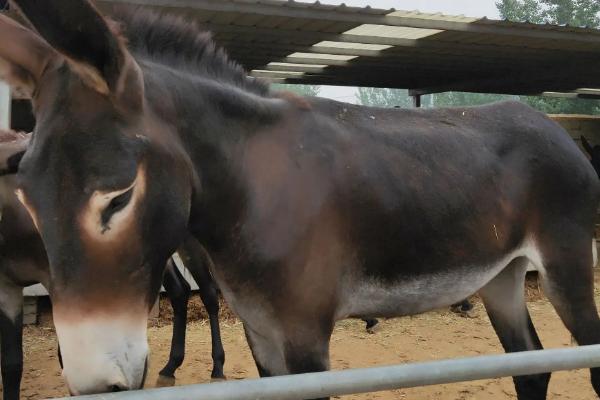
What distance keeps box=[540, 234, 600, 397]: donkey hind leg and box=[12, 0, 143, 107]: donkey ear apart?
1.87 metres

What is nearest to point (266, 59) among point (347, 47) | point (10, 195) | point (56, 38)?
point (347, 47)

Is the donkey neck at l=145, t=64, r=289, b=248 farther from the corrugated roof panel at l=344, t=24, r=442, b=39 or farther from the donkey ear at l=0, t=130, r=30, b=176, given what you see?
the corrugated roof panel at l=344, t=24, r=442, b=39

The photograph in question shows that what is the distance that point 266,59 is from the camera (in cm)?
737

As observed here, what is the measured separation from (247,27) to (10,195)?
314 centimetres

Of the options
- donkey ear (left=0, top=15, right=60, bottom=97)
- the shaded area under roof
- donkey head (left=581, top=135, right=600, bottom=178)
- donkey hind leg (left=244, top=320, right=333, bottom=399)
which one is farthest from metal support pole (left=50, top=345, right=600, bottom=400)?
donkey head (left=581, top=135, right=600, bottom=178)

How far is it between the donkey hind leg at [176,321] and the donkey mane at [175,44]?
2.72 meters

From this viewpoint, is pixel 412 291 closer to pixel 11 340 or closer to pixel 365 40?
pixel 11 340

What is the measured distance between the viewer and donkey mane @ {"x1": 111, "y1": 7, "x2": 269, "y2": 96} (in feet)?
5.56

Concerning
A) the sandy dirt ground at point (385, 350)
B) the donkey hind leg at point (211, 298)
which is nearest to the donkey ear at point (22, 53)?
the donkey hind leg at point (211, 298)

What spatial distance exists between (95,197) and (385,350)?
14.2 feet

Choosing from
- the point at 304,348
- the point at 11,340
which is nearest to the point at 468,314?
the point at 11,340

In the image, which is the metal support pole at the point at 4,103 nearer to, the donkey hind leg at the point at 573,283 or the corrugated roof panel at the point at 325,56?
the corrugated roof panel at the point at 325,56

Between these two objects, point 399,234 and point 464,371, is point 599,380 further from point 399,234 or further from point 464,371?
point 464,371

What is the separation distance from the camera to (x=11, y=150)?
9.92 feet
